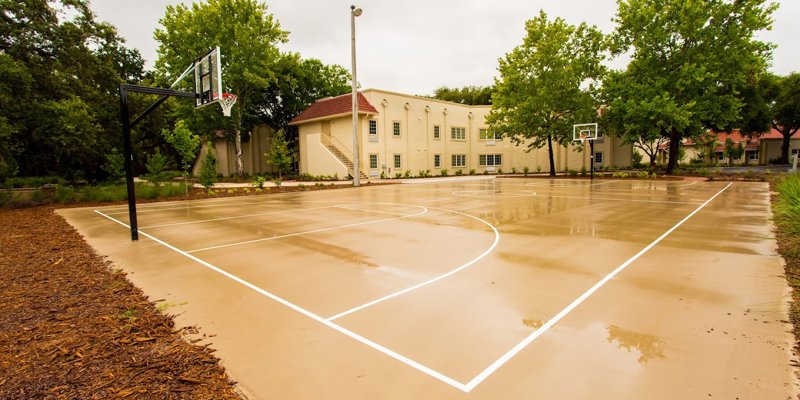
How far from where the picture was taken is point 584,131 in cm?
3250

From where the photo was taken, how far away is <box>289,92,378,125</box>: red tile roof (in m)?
32.9

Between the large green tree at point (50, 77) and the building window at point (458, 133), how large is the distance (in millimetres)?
29013

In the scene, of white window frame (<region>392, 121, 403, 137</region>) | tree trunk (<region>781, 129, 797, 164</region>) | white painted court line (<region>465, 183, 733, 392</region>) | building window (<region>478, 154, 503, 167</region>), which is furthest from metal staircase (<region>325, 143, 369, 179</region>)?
tree trunk (<region>781, 129, 797, 164</region>)

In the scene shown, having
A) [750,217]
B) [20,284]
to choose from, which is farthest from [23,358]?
[750,217]

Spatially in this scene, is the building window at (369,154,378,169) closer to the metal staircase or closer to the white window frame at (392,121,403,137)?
the metal staircase

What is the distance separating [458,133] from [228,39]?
2315cm

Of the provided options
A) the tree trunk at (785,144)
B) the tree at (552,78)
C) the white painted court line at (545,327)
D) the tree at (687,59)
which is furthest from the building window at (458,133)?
the tree trunk at (785,144)

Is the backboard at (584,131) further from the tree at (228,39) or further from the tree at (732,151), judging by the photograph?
the tree at (732,151)

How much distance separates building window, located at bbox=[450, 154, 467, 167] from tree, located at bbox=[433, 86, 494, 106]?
62.6 ft

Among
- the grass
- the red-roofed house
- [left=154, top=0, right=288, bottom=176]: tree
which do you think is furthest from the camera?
the red-roofed house

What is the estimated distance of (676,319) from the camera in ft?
14.2

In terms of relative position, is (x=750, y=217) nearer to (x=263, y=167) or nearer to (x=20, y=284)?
(x=20, y=284)

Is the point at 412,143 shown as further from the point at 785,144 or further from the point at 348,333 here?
the point at 785,144

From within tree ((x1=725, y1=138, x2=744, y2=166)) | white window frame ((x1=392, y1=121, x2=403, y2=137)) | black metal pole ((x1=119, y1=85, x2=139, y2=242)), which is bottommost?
black metal pole ((x1=119, y1=85, x2=139, y2=242))
